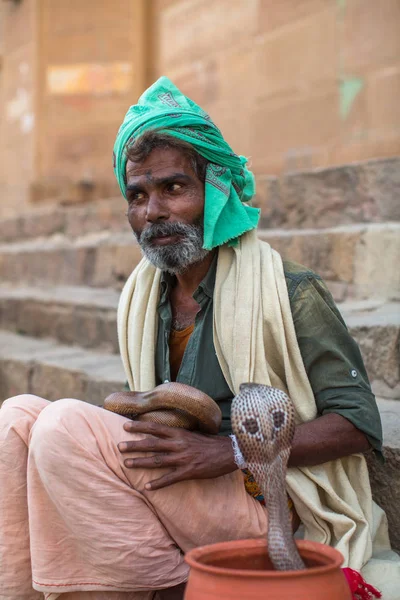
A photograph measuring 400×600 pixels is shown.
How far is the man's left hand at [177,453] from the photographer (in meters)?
2.42

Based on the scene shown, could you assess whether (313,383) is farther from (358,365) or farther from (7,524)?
(7,524)

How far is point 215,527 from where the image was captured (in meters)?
2.51

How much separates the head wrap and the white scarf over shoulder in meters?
0.09

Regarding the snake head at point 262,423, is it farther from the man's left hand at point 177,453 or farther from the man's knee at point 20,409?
the man's knee at point 20,409

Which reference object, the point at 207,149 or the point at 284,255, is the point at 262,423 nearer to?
the point at 207,149

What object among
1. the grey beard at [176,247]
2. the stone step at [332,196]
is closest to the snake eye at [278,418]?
the grey beard at [176,247]

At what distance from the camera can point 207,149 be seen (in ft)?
9.51

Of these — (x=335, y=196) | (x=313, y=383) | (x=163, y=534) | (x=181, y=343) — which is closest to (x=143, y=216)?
(x=181, y=343)

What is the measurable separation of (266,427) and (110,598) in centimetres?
84

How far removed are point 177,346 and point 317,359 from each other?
2.01 ft

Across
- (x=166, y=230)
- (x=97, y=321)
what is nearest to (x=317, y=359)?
(x=166, y=230)

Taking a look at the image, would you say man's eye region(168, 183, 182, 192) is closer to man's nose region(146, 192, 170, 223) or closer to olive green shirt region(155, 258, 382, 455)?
man's nose region(146, 192, 170, 223)

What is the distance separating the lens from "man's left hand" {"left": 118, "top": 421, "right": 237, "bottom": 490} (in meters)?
2.42

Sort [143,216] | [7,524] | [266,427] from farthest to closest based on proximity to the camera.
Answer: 1. [143,216]
2. [7,524]
3. [266,427]
